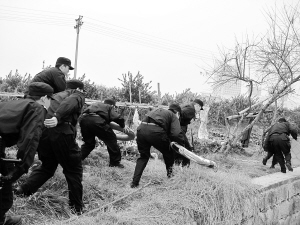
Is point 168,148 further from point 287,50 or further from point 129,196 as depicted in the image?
point 287,50

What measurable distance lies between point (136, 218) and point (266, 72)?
7.31 meters

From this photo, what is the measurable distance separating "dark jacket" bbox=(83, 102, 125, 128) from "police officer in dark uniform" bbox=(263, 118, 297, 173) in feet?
13.9

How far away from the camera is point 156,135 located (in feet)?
17.2

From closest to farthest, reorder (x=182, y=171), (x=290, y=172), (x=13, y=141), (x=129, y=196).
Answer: (x=13, y=141) → (x=129, y=196) → (x=182, y=171) → (x=290, y=172)

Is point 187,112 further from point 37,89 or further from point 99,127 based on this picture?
point 37,89

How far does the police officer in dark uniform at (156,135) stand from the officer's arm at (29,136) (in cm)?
257

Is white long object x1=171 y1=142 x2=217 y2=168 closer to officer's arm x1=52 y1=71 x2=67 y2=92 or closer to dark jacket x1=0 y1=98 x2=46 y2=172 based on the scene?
officer's arm x1=52 y1=71 x2=67 y2=92

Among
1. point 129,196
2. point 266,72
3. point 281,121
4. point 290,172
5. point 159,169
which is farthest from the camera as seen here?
point 266,72

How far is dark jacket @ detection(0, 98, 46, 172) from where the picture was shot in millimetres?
2799

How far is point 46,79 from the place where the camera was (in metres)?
4.87

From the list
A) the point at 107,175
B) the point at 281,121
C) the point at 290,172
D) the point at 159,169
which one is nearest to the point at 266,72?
the point at 281,121

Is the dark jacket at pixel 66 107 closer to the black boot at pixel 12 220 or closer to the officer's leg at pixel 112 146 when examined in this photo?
the black boot at pixel 12 220

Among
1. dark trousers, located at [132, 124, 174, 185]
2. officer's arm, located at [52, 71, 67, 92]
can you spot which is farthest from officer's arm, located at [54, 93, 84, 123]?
dark trousers, located at [132, 124, 174, 185]

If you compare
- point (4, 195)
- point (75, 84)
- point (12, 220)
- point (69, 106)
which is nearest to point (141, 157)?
point (75, 84)
